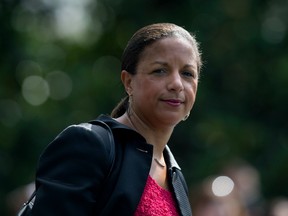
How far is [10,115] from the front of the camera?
19.7 m

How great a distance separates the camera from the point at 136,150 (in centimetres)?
509

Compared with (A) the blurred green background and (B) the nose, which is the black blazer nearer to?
(B) the nose

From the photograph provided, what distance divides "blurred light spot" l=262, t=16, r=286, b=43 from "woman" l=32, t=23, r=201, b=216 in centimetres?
1241

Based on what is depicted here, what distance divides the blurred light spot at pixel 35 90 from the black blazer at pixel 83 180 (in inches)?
662

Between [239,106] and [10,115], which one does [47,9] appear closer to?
[10,115]

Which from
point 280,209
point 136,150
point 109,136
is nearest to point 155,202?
point 136,150

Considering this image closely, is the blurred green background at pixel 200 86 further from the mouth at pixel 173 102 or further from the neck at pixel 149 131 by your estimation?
the mouth at pixel 173 102

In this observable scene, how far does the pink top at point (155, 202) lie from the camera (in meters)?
4.94

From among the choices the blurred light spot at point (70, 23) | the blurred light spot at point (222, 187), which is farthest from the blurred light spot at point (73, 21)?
the blurred light spot at point (222, 187)

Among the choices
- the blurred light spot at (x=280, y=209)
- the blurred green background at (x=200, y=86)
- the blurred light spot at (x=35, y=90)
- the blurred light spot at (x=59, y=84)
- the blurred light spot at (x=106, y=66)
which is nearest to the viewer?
the blurred light spot at (x=280, y=209)

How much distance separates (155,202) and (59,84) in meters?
17.2

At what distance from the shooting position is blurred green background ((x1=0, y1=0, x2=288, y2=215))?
1670cm

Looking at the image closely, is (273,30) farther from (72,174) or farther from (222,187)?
(72,174)

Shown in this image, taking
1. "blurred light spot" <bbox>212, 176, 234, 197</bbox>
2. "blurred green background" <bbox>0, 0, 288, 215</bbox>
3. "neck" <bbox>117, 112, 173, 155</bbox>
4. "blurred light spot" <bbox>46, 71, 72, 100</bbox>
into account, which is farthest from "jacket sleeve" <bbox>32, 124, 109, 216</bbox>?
"blurred light spot" <bbox>46, 71, 72, 100</bbox>
